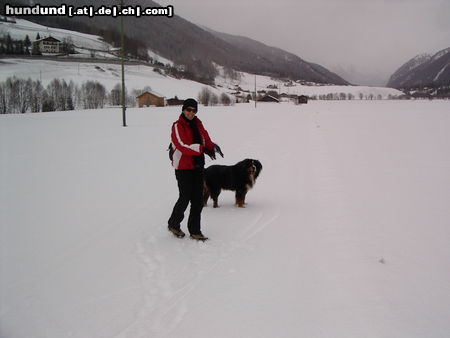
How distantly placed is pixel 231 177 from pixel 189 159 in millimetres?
1994

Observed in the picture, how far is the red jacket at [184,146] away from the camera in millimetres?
4766

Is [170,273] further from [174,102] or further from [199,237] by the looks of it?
[174,102]

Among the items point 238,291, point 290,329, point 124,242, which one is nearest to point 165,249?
point 124,242

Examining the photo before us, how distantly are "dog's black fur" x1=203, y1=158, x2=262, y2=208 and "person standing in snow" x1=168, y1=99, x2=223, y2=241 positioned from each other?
153 centimetres

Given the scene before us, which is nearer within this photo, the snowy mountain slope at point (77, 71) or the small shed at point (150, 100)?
the small shed at point (150, 100)

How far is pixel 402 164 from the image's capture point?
37.1ft

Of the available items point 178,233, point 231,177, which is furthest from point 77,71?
point 178,233

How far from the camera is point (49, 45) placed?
105m

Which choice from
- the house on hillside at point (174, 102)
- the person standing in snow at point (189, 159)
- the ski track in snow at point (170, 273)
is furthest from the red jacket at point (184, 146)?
the house on hillside at point (174, 102)

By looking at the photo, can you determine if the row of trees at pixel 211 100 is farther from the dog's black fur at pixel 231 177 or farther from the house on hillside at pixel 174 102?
the dog's black fur at pixel 231 177

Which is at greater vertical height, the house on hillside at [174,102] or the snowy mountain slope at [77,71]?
the snowy mountain slope at [77,71]

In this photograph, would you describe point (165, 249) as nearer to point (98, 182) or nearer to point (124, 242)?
point (124, 242)

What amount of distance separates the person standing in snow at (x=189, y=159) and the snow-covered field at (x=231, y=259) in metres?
0.29

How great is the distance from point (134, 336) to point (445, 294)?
303 centimetres
